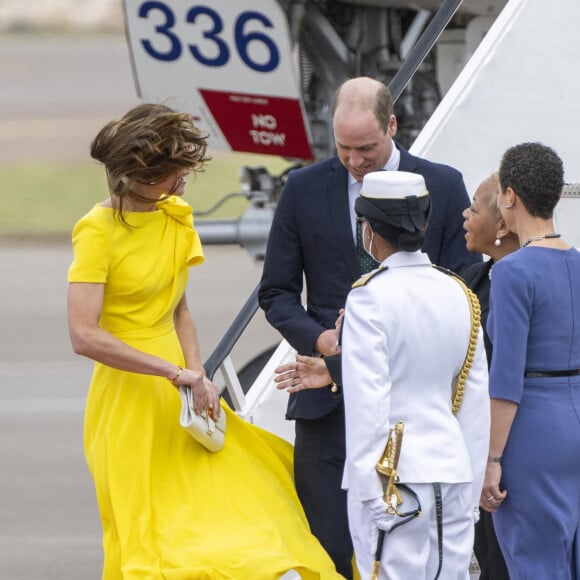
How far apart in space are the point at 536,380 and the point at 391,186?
0.63 meters

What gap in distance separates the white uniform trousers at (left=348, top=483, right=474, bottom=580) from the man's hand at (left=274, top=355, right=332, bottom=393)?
450 mm

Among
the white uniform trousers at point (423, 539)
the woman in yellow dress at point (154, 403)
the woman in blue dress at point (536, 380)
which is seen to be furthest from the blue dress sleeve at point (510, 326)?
the woman in yellow dress at point (154, 403)

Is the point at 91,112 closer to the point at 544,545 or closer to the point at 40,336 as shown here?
the point at 40,336

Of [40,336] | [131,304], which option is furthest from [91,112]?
[131,304]

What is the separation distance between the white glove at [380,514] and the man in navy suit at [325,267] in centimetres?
73

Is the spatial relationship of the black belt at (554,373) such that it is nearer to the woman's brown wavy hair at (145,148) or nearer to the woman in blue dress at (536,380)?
the woman in blue dress at (536,380)

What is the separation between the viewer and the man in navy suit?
3412 mm

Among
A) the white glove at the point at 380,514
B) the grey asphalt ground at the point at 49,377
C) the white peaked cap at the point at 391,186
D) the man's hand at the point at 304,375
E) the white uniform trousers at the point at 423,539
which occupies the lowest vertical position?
the grey asphalt ground at the point at 49,377

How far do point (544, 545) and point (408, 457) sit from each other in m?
0.57

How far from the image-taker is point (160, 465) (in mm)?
3350

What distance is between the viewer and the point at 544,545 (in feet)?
10.1

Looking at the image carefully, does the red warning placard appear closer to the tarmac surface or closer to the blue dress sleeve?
the tarmac surface

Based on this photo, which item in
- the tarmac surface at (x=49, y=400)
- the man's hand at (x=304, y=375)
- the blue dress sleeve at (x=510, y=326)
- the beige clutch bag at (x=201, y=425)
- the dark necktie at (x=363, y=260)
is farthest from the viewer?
the tarmac surface at (x=49, y=400)

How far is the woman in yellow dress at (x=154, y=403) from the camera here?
3.20 meters
